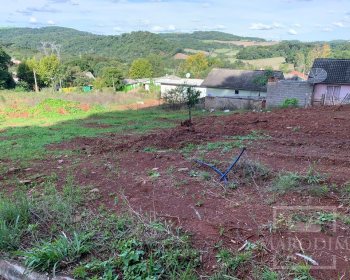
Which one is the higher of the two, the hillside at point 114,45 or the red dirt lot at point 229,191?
the hillside at point 114,45

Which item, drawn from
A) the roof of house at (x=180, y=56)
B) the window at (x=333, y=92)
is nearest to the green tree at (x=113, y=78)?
the window at (x=333, y=92)

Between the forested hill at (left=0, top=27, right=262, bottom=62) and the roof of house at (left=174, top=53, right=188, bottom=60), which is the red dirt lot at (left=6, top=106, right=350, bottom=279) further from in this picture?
the roof of house at (left=174, top=53, right=188, bottom=60)

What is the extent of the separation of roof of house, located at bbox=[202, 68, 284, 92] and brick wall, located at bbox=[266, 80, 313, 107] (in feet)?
25.7

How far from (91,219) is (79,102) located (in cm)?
1781

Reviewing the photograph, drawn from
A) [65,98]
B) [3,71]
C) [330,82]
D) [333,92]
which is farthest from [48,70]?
[333,92]

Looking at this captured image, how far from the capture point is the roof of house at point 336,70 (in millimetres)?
19359

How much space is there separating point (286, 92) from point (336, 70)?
13.4 ft

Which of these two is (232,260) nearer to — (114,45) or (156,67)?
(156,67)

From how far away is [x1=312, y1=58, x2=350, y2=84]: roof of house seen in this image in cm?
1936

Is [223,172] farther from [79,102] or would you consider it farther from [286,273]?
[79,102]

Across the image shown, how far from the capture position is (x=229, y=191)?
9.79 feet

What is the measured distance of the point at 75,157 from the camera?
5496mm

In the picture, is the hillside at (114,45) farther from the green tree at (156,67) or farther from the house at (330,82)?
the house at (330,82)

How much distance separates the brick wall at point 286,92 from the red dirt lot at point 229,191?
44.3ft
